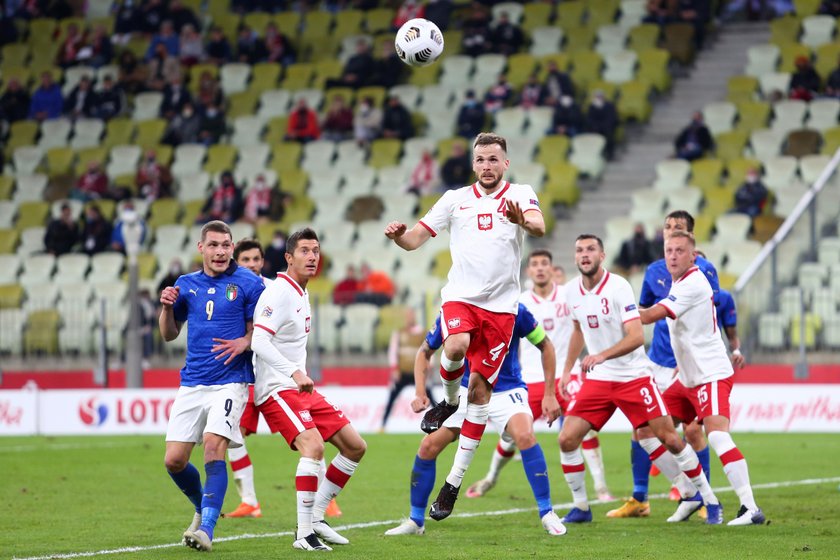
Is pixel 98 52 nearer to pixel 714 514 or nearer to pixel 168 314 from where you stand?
pixel 168 314

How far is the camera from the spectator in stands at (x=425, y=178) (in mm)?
28047

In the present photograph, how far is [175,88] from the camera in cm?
3238

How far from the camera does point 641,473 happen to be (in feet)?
40.3

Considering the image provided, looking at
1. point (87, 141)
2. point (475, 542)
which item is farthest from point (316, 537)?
point (87, 141)

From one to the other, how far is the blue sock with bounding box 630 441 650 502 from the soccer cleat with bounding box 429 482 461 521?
2.37 meters

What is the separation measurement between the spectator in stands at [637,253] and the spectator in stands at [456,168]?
439 centimetres

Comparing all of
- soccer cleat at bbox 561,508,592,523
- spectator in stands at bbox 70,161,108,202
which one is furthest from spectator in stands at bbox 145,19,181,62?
soccer cleat at bbox 561,508,592,523

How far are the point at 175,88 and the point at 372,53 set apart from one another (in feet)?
15.3

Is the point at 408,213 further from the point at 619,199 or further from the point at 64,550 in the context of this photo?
the point at 64,550

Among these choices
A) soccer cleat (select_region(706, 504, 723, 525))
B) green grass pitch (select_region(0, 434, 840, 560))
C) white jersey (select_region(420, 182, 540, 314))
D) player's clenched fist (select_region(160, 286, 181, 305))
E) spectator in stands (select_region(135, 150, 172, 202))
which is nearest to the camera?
green grass pitch (select_region(0, 434, 840, 560))

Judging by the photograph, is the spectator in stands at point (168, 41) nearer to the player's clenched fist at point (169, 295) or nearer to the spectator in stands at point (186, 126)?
the spectator in stands at point (186, 126)

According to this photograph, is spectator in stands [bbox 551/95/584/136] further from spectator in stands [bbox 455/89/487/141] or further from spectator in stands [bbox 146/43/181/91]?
spectator in stands [bbox 146/43/181/91]

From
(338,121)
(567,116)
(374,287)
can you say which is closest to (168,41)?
(338,121)

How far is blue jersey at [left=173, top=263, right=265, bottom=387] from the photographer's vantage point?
1002 centimetres
